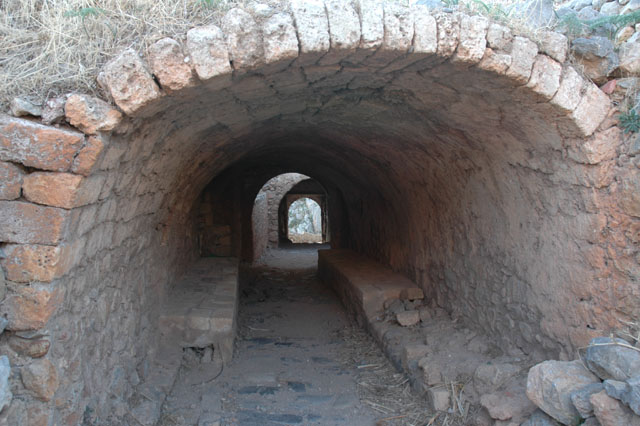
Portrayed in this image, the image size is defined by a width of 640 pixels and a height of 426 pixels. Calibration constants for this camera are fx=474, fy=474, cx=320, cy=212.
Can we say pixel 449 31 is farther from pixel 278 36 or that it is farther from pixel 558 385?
pixel 558 385

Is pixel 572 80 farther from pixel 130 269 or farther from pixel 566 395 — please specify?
pixel 130 269

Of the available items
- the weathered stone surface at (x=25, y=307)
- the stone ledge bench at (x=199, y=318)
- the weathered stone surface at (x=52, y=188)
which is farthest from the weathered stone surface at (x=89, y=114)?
the stone ledge bench at (x=199, y=318)

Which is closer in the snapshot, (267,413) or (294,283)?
(267,413)

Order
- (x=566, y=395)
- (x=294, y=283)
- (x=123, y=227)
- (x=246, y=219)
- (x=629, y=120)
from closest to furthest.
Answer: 1. (x=566, y=395)
2. (x=629, y=120)
3. (x=123, y=227)
4. (x=294, y=283)
5. (x=246, y=219)

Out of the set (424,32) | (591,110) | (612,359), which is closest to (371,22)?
(424,32)

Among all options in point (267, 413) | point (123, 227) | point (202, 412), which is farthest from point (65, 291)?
point (267, 413)

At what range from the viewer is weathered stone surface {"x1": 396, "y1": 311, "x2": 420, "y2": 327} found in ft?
16.8

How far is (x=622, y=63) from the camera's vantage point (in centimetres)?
298

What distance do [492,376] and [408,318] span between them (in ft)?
5.58

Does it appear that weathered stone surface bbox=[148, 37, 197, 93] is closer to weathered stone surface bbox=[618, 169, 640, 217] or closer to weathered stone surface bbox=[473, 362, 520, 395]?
weathered stone surface bbox=[618, 169, 640, 217]

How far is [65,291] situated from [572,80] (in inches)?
124

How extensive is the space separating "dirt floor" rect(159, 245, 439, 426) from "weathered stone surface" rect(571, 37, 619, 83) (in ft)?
8.82

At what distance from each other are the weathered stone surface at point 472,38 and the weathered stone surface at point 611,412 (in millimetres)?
1863

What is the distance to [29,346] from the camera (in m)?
2.36
